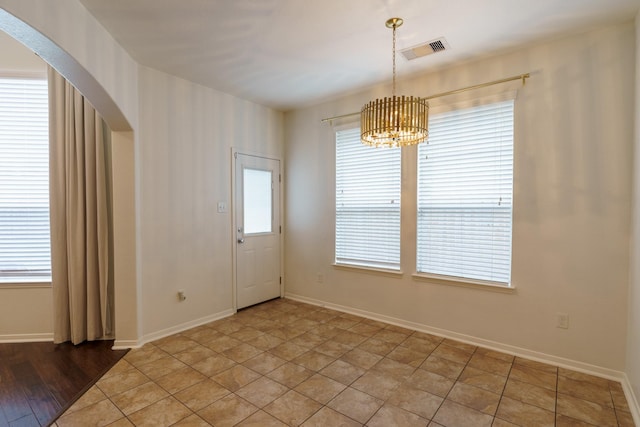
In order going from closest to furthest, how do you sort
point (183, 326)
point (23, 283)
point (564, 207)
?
point (564, 207)
point (23, 283)
point (183, 326)

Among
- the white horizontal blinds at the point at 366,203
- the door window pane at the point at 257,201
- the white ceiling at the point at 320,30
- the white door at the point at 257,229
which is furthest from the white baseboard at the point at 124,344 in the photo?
the white ceiling at the point at 320,30

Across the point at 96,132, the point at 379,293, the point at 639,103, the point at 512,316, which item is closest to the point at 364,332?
the point at 379,293

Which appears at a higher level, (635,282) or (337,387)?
(635,282)

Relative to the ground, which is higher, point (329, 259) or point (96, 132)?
point (96, 132)

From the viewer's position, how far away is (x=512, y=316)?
9.71 ft

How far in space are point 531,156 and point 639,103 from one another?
751 millimetres

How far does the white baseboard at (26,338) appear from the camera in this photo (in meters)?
3.18

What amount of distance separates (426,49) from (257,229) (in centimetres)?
303

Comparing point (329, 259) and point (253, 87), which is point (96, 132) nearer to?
point (253, 87)

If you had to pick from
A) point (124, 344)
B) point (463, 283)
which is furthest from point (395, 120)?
point (124, 344)

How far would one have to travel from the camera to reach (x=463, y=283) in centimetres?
322

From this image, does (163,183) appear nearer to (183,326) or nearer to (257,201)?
(257,201)

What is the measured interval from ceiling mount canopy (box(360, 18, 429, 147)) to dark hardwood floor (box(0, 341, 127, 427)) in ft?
9.72

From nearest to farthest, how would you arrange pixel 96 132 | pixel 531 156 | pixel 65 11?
pixel 65 11 → pixel 531 156 → pixel 96 132
